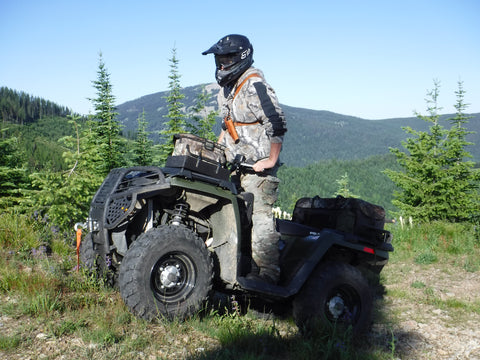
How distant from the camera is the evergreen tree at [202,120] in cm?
1673

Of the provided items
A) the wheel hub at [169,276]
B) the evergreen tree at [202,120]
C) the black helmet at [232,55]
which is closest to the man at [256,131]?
the black helmet at [232,55]

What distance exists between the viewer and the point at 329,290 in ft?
13.6

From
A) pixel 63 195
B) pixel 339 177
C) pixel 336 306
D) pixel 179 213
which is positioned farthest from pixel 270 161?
pixel 339 177

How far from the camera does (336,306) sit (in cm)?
422

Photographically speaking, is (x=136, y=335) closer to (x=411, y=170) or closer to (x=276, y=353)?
(x=276, y=353)

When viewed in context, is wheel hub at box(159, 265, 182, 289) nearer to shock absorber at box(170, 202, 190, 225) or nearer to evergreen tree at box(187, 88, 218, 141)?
shock absorber at box(170, 202, 190, 225)

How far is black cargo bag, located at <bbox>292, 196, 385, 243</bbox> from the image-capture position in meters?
4.82

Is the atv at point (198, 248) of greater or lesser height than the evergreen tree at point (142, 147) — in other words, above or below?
below

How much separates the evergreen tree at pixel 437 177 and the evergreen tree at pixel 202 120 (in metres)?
10.3

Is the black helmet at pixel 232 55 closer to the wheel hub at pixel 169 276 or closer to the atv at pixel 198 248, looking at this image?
the atv at pixel 198 248

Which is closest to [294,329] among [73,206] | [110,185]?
[110,185]

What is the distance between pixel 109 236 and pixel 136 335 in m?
0.89

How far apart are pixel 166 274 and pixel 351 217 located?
2.45 metres

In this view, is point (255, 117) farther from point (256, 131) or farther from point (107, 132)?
point (107, 132)
